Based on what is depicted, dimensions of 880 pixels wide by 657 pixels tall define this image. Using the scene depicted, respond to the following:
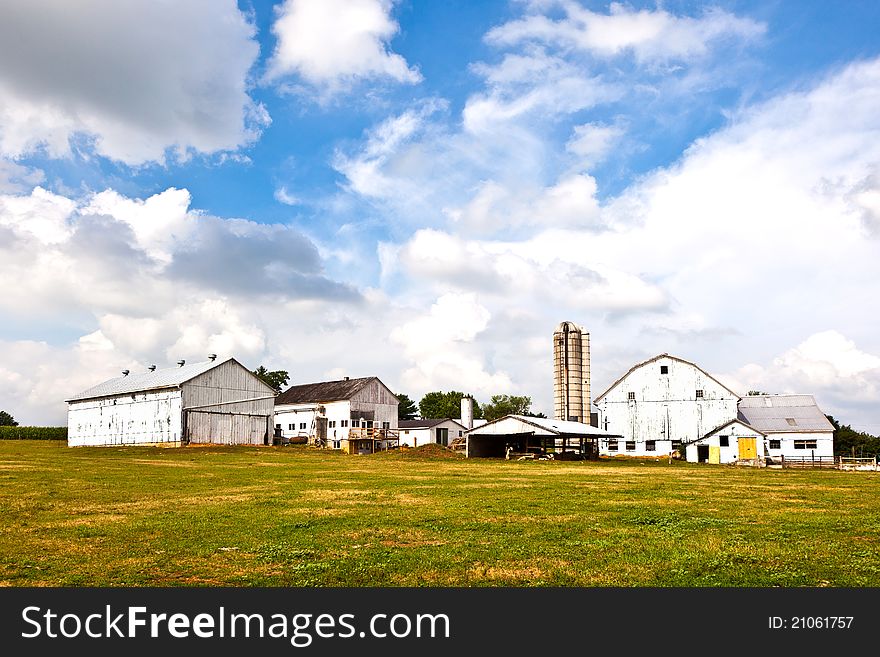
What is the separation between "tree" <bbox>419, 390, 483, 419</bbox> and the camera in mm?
164000

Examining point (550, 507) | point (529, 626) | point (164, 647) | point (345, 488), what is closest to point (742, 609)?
point (529, 626)

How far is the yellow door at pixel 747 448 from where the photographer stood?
2564 inches

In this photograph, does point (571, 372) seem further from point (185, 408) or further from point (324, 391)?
point (185, 408)

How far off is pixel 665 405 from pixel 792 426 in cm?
1228

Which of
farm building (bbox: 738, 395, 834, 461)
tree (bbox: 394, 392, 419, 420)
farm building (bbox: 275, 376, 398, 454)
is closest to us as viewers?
farm building (bbox: 738, 395, 834, 461)

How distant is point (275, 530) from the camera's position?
14.6m

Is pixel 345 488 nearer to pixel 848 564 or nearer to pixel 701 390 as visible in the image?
pixel 848 564

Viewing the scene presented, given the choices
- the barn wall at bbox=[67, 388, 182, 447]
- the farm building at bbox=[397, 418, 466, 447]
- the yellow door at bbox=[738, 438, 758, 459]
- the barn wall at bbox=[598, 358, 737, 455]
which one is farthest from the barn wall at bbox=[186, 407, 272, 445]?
the yellow door at bbox=[738, 438, 758, 459]

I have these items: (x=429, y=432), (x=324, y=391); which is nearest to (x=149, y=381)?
(x=324, y=391)

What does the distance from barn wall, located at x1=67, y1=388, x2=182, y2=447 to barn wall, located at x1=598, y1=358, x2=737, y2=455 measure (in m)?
46.0

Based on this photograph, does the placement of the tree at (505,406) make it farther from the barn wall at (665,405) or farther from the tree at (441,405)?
the barn wall at (665,405)

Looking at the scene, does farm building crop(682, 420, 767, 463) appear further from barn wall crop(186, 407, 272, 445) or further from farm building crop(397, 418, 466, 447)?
barn wall crop(186, 407, 272, 445)

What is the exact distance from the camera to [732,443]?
66000 mm

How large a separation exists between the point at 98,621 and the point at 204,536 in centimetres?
600
